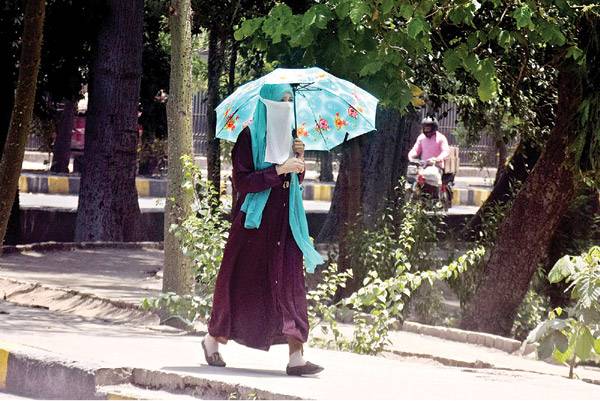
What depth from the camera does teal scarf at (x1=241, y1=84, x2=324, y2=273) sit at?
8.61 meters

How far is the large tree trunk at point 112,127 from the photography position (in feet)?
62.1

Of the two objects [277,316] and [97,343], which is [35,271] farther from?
[277,316]

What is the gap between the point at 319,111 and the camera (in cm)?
952

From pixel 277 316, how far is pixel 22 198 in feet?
66.0

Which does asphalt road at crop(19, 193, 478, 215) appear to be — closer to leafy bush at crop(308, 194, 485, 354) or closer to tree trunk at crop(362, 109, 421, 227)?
tree trunk at crop(362, 109, 421, 227)

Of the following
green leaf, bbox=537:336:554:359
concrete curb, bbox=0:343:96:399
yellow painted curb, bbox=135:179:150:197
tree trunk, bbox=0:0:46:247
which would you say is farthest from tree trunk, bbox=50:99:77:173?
green leaf, bbox=537:336:554:359

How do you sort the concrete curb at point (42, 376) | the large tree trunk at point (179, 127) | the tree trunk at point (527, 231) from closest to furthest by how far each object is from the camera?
the concrete curb at point (42, 376) < the large tree trunk at point (179, 127) < the tree trunk at point (527, 231)

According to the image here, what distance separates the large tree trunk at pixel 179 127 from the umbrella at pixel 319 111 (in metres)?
2.38

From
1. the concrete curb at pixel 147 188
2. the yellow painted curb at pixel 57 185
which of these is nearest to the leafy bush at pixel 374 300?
the concrete curb at pixel 147 188

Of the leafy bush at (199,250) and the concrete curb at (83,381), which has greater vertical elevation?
the leafy bush at (199,250)

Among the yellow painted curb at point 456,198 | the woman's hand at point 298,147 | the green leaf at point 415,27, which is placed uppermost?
the green leaf at point 415,27

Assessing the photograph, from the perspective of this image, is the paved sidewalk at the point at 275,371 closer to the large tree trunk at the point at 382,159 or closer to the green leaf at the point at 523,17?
the green leaf at the point at 523,17

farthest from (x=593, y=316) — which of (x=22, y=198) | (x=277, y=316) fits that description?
(x=22, y=198)

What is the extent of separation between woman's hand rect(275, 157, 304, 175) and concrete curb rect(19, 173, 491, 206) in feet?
66.7
